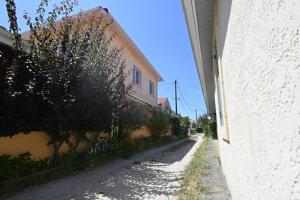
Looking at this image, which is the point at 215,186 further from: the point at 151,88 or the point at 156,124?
the point at 151,88

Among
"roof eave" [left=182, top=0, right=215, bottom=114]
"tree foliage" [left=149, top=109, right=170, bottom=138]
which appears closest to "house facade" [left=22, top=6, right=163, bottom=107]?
"tree foliage" [left=149, top=109, right=170, bottom=138]

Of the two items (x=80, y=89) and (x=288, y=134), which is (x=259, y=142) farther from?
(x=80, y=89)

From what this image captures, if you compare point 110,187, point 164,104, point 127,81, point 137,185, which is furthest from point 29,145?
point 164,104

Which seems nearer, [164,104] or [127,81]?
[127,81]

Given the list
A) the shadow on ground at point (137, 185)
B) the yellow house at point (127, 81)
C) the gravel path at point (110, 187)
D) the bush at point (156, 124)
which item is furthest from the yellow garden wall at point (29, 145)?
the bush at point (156, 124)

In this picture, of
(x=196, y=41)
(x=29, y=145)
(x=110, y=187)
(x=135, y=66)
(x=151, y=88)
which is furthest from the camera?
(x=151, y=88)

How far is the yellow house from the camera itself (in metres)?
7.64

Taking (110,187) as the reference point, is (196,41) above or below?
above

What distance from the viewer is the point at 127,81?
17516 millimetres

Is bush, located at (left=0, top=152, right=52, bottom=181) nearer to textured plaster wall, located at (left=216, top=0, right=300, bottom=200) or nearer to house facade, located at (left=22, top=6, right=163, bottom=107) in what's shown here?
textured plaster wall, located at (left=216, top=0, right=300, bottom=200)

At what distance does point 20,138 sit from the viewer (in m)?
7.73

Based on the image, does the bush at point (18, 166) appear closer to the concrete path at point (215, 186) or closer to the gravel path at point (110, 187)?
the gravel path at point (110, 187)

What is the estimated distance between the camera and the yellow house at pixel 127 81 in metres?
7.64

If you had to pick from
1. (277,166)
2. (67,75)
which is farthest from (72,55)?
(277,166)
